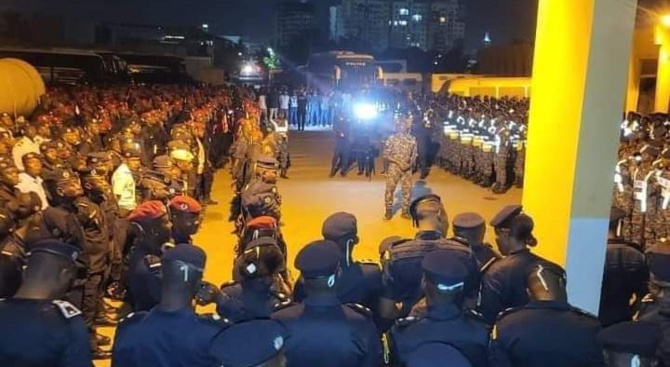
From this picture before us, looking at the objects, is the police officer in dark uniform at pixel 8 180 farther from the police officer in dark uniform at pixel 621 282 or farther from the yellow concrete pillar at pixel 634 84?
the yellow concrete pillar at pixel 634 84

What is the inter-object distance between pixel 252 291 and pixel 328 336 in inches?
29.8

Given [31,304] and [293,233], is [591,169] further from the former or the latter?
[293,233]

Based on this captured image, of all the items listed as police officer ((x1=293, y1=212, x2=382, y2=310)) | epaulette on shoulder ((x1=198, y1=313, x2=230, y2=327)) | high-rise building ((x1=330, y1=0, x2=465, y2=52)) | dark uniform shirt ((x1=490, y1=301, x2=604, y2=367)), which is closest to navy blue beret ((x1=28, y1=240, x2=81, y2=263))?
epaulette on shoulder ((x1=198, y1=313, x2=230, y2=327))

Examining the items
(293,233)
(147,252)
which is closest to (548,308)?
(147,252)

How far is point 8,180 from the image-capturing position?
19.7 feet

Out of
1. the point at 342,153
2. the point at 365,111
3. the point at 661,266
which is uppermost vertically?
the point at 365,111

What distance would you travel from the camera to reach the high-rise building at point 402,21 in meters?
108

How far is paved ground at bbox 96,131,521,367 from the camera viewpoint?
9.66 m

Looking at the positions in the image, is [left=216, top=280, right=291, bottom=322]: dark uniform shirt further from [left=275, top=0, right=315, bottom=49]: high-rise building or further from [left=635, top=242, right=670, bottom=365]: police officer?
[left=275, top=0, right=315, bottom=49]: high-rise building

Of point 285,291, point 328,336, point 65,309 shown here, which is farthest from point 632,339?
point 285,291

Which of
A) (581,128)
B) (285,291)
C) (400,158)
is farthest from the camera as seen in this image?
(400,158)

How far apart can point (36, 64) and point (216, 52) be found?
1562 inches

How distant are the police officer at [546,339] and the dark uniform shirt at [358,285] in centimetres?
109

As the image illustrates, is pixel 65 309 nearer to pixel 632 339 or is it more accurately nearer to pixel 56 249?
pixel 56 249
